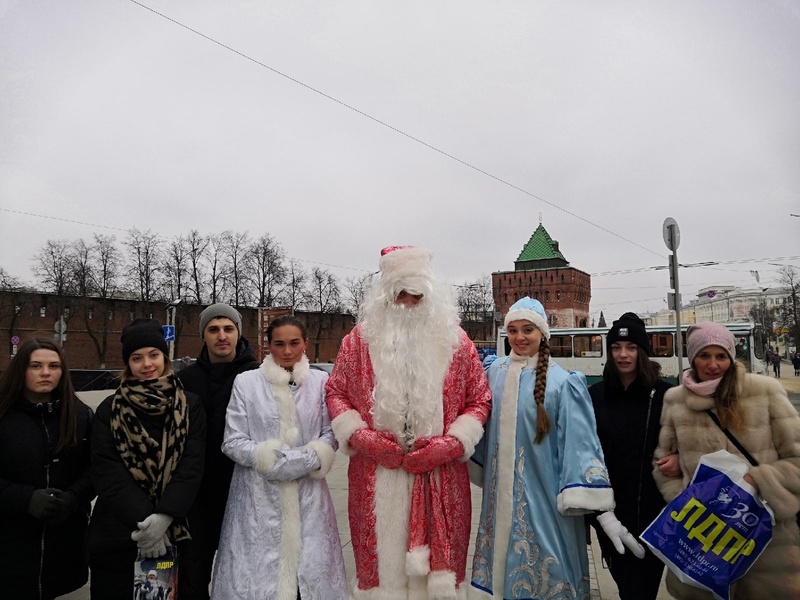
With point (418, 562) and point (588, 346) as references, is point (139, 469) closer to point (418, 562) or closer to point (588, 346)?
point (418, 562)

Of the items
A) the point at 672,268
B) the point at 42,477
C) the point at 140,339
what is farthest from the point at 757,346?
the point at 42,477

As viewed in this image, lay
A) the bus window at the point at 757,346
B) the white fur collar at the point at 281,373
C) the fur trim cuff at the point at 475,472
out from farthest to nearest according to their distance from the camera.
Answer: the bus window at the point at 757,346 → the fur trim cuff at the point at 475,472 → the white fur collar at the point at 281,373

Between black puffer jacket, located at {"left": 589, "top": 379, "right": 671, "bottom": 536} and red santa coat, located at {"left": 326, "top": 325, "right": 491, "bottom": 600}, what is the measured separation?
713mm

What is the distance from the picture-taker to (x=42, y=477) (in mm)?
3127

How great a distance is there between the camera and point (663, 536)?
2783mm

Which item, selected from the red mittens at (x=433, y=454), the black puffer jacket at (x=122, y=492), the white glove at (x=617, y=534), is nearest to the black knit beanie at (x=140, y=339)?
the black puffer jacket at (x=122, y=492)

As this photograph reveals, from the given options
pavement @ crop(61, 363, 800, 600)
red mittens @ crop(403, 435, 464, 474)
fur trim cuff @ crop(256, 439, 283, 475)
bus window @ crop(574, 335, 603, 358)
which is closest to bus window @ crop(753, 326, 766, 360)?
bus window @ crop(574, 335, 603, 358)

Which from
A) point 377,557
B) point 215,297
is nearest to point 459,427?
point 377,557

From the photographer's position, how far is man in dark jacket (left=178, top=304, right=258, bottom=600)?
3.11 metres

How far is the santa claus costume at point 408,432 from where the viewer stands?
3033 mm

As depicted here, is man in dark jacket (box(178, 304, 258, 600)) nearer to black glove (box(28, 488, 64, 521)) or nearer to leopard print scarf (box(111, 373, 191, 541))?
leopard print scarf (box(111, 373, 191, 541))

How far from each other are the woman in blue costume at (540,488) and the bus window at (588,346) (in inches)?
831

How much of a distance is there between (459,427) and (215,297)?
140 ft

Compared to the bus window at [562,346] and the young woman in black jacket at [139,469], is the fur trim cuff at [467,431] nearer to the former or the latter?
the young woman in black jacket at [139,469]
